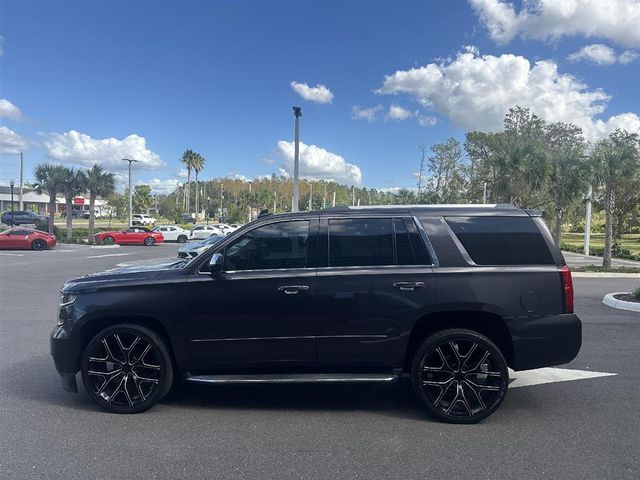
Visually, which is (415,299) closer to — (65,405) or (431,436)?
(431,436)

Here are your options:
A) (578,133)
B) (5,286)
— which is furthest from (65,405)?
(578,133)

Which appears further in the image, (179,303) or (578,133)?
(578,133)

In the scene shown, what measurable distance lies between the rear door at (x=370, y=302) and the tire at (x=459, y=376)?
0.83 feet

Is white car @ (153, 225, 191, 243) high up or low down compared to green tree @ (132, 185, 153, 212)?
down

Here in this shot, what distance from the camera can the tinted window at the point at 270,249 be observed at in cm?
418

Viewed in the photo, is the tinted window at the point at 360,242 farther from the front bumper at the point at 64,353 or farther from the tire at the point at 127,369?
the front bumper at the point at 64,353

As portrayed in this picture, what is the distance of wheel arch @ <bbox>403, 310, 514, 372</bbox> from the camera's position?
413 cm

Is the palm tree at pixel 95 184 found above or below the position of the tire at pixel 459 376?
above

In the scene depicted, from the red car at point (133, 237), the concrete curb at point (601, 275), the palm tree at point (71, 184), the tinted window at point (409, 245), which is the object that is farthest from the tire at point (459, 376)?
the palm tree at point (71, 184)

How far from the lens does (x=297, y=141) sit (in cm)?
1830

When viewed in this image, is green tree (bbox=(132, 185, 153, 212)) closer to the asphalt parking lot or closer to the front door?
the asphalt parking lot

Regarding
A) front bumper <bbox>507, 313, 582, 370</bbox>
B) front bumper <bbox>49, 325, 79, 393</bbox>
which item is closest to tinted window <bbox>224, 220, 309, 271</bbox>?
front bumper <bbox>49, 325, 79, 393</bbox>

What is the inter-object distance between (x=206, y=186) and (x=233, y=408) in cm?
11226

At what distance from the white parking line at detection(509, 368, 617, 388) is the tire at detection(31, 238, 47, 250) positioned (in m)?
29.3
